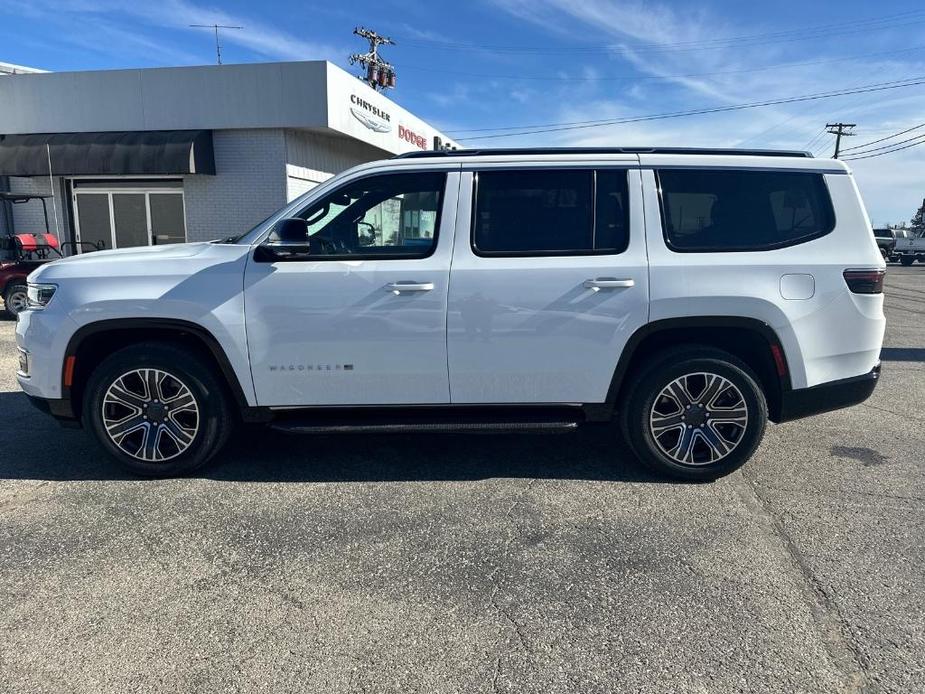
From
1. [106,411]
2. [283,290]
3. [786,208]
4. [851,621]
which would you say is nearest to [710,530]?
[851,621]

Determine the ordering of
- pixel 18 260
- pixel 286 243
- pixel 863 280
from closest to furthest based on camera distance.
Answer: pixel 286 243 → pixel 863 280 → pixel 18 260

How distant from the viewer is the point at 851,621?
8.50 ft

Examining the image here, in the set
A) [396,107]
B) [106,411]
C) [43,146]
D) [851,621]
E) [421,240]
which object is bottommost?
[851,621]

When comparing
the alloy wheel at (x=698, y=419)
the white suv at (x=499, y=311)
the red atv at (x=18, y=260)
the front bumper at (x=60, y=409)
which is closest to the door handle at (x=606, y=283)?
the white suv at (x=499, y=311)

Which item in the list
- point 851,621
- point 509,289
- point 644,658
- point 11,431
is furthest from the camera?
point 11,431

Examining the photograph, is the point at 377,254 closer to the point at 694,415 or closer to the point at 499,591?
the point at 499,591

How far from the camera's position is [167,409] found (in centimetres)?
394

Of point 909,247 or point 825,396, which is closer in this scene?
point 825,396

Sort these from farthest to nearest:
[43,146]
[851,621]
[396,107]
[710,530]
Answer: [396,107], [43,146], [710,530], [851,621]

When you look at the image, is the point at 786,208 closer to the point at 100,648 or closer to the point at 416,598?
the point at 416,598

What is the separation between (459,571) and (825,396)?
2615 mm

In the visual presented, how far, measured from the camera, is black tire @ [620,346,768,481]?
3.87 m

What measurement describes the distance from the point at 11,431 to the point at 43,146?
41.4ft

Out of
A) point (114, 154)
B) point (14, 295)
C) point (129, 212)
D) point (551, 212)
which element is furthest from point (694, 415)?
point (129, 212)
